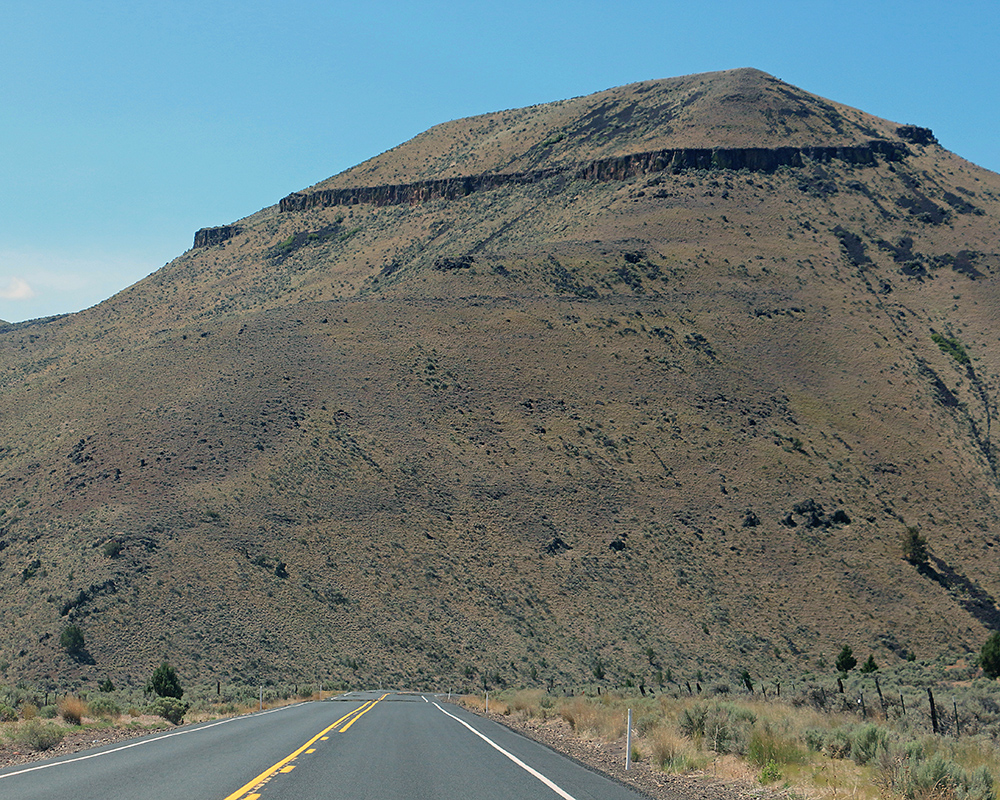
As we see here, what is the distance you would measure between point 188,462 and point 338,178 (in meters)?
95.9

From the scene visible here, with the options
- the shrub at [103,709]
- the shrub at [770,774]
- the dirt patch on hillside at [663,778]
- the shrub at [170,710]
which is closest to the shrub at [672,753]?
the dirt patch on hillside at [663,778]

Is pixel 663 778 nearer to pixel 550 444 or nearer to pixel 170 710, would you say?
pixel 170 710

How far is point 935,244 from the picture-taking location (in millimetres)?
107000

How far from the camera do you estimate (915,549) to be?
64.1 meters

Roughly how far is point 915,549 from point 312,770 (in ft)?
202

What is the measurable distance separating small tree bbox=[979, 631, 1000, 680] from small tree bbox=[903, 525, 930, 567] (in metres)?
28.4

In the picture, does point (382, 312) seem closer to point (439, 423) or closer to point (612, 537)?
point (439, 423)

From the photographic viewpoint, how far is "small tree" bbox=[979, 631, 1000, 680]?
35906 millimetres

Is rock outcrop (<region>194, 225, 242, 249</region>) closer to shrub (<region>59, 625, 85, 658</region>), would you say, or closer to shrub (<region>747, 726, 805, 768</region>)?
shrub (<region>59, 625, 85, 658</region>)

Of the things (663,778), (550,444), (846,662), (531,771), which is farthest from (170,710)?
(550,444)

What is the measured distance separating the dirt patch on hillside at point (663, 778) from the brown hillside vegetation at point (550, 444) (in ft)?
113

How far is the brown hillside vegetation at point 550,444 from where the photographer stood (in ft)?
181

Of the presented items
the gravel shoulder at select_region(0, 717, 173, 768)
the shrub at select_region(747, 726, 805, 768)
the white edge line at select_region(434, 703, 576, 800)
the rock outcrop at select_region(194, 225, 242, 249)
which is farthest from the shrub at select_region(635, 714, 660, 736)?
the rock outcrop at select_region(194, 225, 242, 249)

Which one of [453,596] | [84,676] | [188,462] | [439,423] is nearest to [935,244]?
[439,423]
